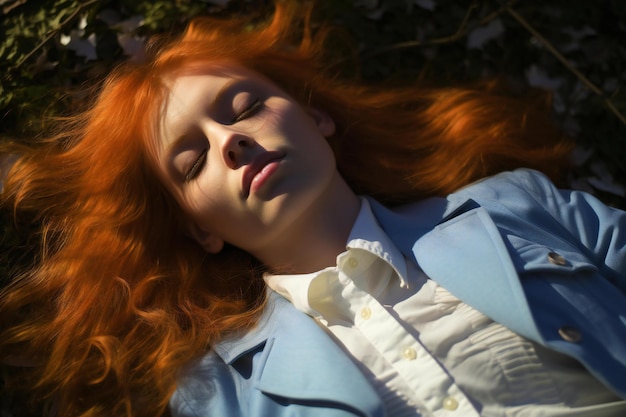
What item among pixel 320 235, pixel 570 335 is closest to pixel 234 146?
pixel 320 235

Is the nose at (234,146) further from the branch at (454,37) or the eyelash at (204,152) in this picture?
the branch at (454,37)

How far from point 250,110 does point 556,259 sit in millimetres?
883

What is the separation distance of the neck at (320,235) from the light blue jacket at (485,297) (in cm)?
11

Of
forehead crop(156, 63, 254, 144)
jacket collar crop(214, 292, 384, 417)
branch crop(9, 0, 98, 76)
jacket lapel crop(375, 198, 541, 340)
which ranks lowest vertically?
jacket collar crop(214, 292, 384, 417)

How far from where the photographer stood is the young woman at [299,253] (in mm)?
1800

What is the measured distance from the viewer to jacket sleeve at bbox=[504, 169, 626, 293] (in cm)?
197

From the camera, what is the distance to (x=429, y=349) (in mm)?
1824

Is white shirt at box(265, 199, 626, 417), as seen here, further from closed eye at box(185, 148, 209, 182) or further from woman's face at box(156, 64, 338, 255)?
closed eye at box(185, 148, 209, 182)

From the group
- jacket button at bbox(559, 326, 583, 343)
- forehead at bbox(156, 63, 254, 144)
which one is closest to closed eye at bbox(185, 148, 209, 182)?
forehead at bbox(156, 63, 254, 144)

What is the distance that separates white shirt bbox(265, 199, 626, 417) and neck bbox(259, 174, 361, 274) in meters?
0.11

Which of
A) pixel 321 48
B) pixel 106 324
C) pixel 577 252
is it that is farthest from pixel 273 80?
pixel 577 252

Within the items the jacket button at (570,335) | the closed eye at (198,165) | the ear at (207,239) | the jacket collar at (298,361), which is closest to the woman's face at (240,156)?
the closed eye at (198,165)

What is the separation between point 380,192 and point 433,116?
1.24ft

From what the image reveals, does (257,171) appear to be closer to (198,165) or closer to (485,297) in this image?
(198,165)
